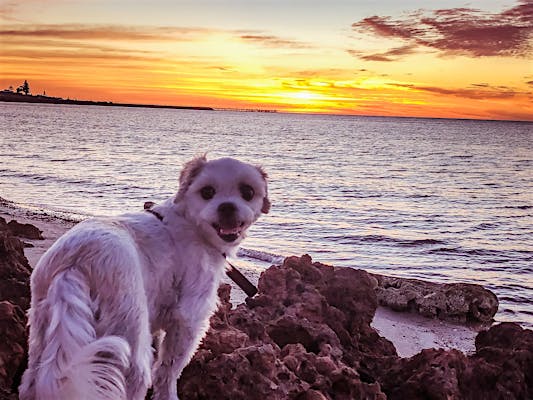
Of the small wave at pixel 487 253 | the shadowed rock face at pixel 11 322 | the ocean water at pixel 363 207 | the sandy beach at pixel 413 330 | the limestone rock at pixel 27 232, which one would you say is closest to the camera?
the shadowed rock face at pixel 11 322

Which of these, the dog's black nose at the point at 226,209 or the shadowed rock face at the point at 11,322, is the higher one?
the dog's black nose at the point at 226,209

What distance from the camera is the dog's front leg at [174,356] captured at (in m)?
4.17

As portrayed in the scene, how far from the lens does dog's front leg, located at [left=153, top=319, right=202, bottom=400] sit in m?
4.17

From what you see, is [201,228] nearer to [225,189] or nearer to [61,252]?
[225,189]

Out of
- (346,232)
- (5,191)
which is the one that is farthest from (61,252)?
(5,191)

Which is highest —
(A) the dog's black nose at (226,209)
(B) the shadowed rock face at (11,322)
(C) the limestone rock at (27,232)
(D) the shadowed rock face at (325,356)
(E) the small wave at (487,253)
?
(A) the dog's black nose at (226,209)

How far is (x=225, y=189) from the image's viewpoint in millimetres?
4336

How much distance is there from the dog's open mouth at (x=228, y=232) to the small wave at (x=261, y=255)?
12.7 m

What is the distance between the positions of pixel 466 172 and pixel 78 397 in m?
62.1

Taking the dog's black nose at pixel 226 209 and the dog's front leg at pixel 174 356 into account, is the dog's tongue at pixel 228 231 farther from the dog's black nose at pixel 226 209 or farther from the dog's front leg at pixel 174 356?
the dog's front leg at pixel 174 356

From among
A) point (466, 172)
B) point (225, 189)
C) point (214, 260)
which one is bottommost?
point (466, 172)

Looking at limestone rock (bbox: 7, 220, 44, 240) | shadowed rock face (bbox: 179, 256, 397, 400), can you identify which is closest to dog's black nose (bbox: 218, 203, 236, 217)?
shadowed rock face (bbox: 179, 256, 397, 400)

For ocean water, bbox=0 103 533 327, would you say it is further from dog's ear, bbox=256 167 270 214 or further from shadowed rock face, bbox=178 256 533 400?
shadowed rock face, bbox=178 256 533 400

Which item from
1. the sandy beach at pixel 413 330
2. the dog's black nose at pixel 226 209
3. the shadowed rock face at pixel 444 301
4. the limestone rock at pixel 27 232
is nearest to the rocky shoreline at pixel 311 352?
the dog's black nose at pixel 226 209
